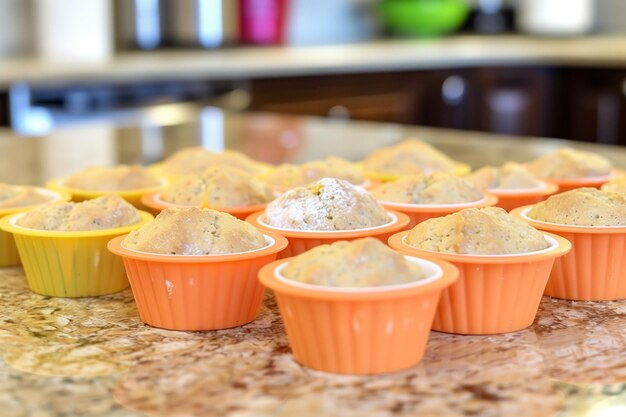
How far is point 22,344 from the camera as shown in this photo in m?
1.12

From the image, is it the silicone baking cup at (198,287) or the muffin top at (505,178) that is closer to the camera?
the silicone baking cup at (198,287)

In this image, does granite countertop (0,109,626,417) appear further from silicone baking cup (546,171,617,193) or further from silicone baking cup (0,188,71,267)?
silicone baking cup (546,171,617,193)

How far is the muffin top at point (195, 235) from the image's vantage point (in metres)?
1.20

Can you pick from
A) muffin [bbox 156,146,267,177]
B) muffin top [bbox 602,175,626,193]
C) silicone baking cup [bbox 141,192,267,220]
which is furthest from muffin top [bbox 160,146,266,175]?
muffin top [bbox 602,175,626,193]

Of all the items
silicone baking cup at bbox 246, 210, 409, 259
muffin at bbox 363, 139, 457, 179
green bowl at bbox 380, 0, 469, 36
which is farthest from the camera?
green bowl at bbox 380, 0, 469, 36

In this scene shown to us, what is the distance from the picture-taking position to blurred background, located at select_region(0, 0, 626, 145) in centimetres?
386

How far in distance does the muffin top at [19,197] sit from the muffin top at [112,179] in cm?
11

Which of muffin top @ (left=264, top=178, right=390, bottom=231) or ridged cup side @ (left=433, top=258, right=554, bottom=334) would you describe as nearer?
ridged cup side @ (left=433, top=258, right=554, bottom=334)

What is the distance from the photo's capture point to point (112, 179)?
1.69 metres

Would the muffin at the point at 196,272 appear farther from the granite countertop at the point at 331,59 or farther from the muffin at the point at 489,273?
the granite countertop at the point at 331,59

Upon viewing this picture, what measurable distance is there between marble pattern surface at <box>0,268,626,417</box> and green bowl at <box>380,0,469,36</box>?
421 cm

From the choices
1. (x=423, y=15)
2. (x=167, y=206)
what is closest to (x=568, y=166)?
(x=167, y=206)

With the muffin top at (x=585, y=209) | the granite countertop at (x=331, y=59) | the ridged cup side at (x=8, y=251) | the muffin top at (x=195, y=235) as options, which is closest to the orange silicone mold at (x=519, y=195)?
the muffin top at (x=585, y=209)

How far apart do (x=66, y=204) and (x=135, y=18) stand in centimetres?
299
